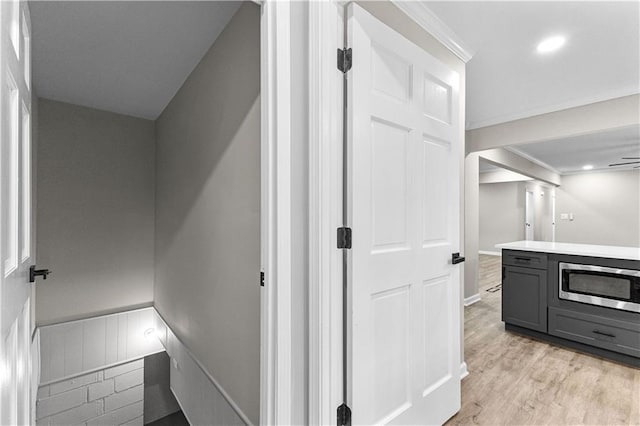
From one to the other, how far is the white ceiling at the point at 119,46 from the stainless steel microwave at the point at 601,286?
3445 millimetres

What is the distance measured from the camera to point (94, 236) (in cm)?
328

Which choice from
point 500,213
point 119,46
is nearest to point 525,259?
point 119,46

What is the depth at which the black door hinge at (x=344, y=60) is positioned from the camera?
1.27m

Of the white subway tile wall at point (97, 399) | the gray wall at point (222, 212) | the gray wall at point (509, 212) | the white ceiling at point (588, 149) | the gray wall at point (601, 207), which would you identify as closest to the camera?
the gray wall at point (222, 212)

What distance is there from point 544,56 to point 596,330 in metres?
2.31

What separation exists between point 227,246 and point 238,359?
2.09 ft

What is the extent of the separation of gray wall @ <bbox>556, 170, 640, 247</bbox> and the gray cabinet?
6788 mm

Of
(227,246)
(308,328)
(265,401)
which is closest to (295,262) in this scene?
(308,328)

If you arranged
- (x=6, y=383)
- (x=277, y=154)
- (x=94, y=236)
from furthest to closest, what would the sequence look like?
(x=94, y=236) < (x=277, y=154) < (x=6, y=383)

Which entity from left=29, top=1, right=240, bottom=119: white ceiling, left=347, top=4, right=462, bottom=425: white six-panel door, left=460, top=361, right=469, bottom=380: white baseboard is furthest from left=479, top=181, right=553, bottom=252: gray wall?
left=29, top=1, right=240, bottom=119: white ceiling

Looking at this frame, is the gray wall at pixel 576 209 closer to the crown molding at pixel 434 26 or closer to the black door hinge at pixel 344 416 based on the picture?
the crown molding at pixel 434 26

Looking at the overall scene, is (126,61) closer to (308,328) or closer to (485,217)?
(308,328)

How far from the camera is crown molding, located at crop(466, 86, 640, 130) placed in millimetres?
2766

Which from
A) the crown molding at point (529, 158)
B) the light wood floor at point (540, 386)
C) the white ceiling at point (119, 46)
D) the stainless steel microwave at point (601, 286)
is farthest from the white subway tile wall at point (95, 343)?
the crown molding at point (529, 158)
